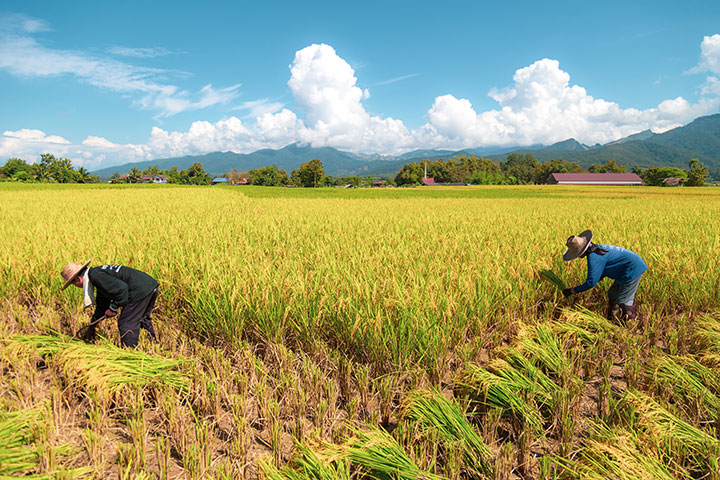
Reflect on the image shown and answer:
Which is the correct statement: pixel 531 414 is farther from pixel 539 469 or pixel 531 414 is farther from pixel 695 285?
pixel 695 285

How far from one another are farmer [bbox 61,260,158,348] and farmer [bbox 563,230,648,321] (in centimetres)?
407

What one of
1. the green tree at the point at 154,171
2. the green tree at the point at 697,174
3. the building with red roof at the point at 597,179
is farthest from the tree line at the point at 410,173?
the green tree at the point at 154,171

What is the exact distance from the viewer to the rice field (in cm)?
176

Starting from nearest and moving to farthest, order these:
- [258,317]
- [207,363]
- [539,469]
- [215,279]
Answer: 1. [539,469]
2. [207,363]
3. [258,317]
4. [215,279]

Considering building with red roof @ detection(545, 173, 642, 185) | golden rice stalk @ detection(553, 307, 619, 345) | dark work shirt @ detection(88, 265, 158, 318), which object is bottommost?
golden rice stalk @ detection(553, 307, 619, 345)

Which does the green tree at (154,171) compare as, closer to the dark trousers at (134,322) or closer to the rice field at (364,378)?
the dark trousers at (134,322)

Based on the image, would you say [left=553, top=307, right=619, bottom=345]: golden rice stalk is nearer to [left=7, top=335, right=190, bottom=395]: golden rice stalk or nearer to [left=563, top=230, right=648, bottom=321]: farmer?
[left=563, top=230, right=648, bottom=321]: farmer

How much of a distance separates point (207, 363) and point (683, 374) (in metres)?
3.46

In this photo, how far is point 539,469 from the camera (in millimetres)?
1766

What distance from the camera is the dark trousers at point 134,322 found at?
282cm

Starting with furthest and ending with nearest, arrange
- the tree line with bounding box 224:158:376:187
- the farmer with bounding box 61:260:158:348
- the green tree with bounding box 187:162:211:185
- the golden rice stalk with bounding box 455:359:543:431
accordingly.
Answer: the green tree with bounding box 187:162:211:185
the tree line with bounding box 224:158:376:187
the farmer with bounding box 61:260:158:348
the golden rice stalk with bounding box 455:359:543:431

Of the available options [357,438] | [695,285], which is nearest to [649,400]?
[357,438]

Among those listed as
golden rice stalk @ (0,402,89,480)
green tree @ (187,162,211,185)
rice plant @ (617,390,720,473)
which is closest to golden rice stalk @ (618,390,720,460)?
rice plant @ (617,390,720,473)

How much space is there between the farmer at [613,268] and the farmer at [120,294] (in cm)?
407
